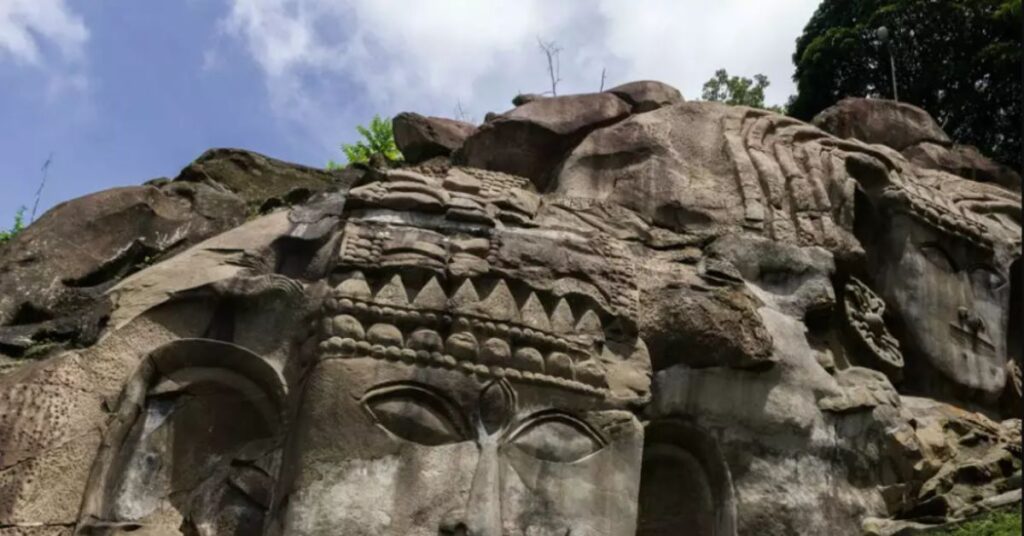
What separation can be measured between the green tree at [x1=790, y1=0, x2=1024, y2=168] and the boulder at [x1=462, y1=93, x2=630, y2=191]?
34.1 feet

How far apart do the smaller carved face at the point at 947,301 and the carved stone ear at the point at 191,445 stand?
484 cm

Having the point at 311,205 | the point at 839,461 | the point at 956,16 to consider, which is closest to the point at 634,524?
the point at 839,461

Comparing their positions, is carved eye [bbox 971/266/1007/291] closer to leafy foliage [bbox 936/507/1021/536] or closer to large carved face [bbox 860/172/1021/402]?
large carved face [bbox 860/172/1021/402]

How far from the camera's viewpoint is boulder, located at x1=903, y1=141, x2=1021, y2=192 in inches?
448

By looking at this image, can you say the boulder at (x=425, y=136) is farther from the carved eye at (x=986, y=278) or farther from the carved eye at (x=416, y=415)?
the carved eye at (x=986, y=278)

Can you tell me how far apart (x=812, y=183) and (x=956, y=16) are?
11633 mm

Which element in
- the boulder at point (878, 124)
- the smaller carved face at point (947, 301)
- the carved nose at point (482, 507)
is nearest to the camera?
the carved nose at point (482, 507)

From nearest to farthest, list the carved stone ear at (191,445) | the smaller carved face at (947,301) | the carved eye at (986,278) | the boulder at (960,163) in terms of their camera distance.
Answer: the carved stone ear at (191,445) < the smaller carved face at (947,301) < the carved eye at (986,278) < the boulder at (960,163)

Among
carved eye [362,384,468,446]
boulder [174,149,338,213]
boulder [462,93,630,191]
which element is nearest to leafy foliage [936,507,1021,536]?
carved eye [362,384,468,446]

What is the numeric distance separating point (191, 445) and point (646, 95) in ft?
→ 16.0

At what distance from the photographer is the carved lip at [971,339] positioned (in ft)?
31.2

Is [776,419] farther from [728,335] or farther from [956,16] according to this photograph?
[956,16]

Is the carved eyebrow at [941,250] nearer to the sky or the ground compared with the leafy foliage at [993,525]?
nearer to the sky

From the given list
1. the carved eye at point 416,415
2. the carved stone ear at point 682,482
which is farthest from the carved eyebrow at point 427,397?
the carved stone ear at point 682,482
